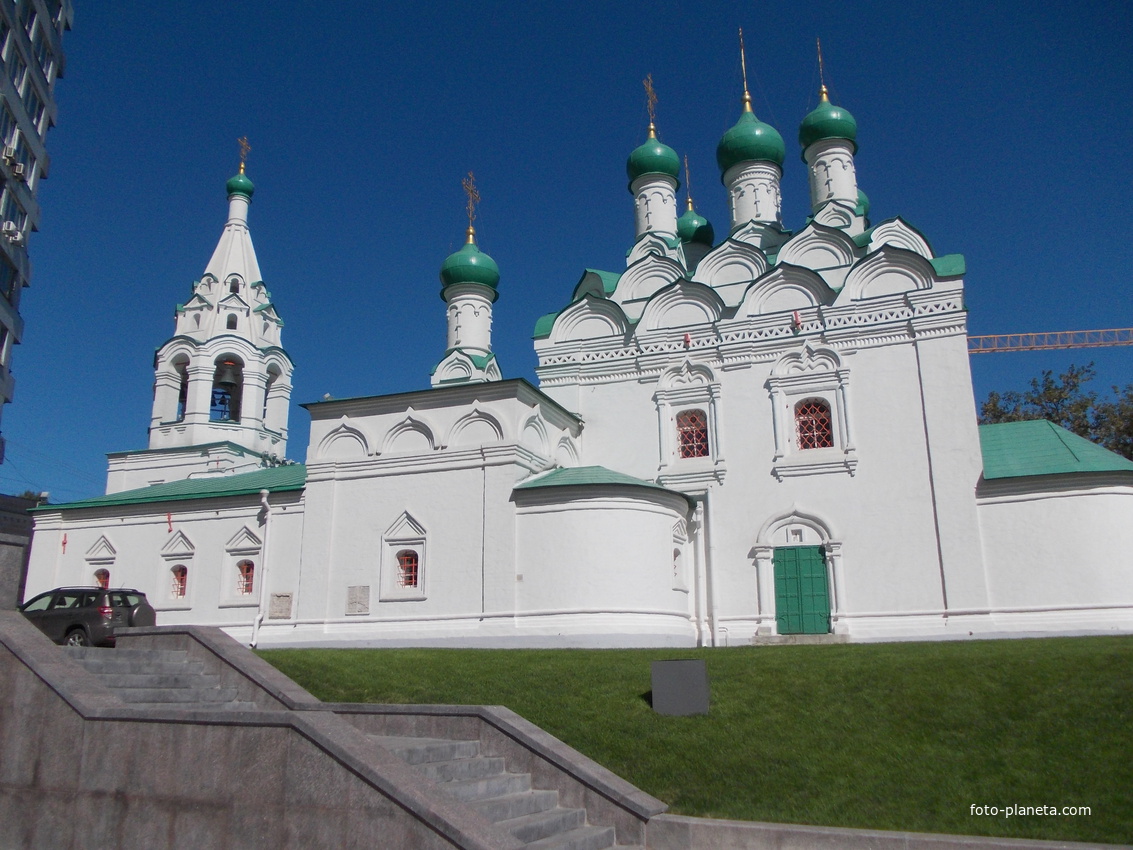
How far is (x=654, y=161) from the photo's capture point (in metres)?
19.9

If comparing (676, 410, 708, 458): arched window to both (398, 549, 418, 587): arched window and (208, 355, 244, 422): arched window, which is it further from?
(208, 355, 244, 422): arched window

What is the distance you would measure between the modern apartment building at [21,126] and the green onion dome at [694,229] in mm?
15021

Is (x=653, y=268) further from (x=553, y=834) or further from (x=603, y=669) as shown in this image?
(x=553, y=834)

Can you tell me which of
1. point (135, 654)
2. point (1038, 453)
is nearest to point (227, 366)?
point (135, 654)

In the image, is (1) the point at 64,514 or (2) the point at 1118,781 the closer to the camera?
(2) the point at 1118,781

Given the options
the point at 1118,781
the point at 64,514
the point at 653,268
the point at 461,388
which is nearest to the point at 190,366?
the point at 64,514

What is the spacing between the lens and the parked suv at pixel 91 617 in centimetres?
1045

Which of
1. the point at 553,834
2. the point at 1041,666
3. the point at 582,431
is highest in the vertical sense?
the point at 582,431

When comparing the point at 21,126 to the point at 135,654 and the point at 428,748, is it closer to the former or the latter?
the point at 135,654

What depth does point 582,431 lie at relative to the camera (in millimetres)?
17031

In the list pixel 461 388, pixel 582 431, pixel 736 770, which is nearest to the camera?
pixel 736 770

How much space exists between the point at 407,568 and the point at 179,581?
16.6ft

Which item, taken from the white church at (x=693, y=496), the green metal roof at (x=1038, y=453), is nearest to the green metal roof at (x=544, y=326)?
the white church at (x=693, y=496)

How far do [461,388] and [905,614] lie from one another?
7.81 m
